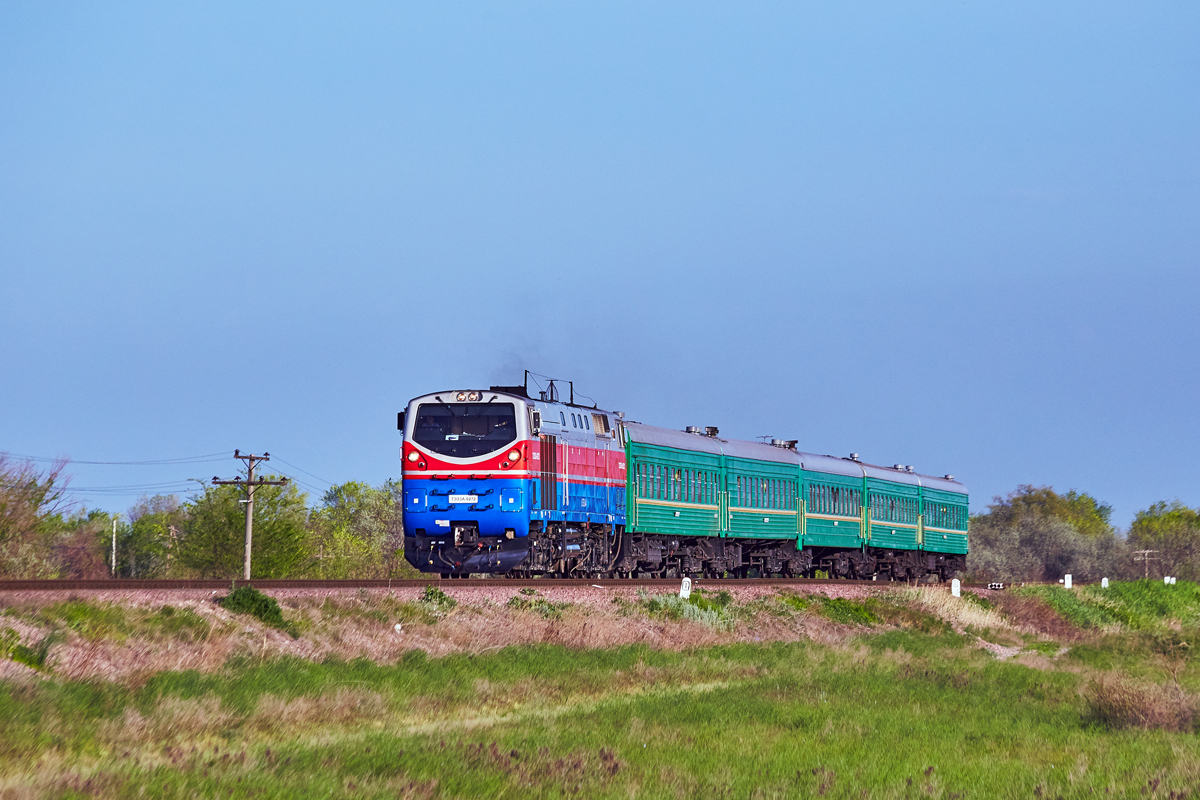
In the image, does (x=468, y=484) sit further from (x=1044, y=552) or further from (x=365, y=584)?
(x=1044, y=552)

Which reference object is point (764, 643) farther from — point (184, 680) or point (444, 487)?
point (184, 680)

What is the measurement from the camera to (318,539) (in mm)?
100312

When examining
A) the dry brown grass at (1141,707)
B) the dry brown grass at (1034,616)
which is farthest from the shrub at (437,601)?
the dry brown grass at (1034,616)

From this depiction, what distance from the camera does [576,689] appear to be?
76.2ft

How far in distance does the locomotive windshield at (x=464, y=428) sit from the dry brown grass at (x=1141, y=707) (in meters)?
13.1

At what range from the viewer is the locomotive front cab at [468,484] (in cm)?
2981

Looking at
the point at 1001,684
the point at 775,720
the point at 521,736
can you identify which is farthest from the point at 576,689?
the point at 1001,684

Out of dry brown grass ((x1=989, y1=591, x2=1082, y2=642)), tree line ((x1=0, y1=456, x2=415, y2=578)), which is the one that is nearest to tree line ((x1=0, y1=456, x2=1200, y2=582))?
tree line ((x1=0, y1=456, x2=415, y2=578))

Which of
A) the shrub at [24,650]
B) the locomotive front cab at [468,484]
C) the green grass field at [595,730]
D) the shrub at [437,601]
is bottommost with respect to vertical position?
the green grass field at [595,730]

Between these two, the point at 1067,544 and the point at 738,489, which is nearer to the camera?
the point at 738,489

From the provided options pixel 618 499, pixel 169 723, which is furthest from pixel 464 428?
pixel 169 723

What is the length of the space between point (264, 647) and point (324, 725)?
9.66 feet

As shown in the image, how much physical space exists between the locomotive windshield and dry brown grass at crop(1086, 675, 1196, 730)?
1311 centimetres

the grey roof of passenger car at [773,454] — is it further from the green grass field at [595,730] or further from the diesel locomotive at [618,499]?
the green grass field at [595,730]
